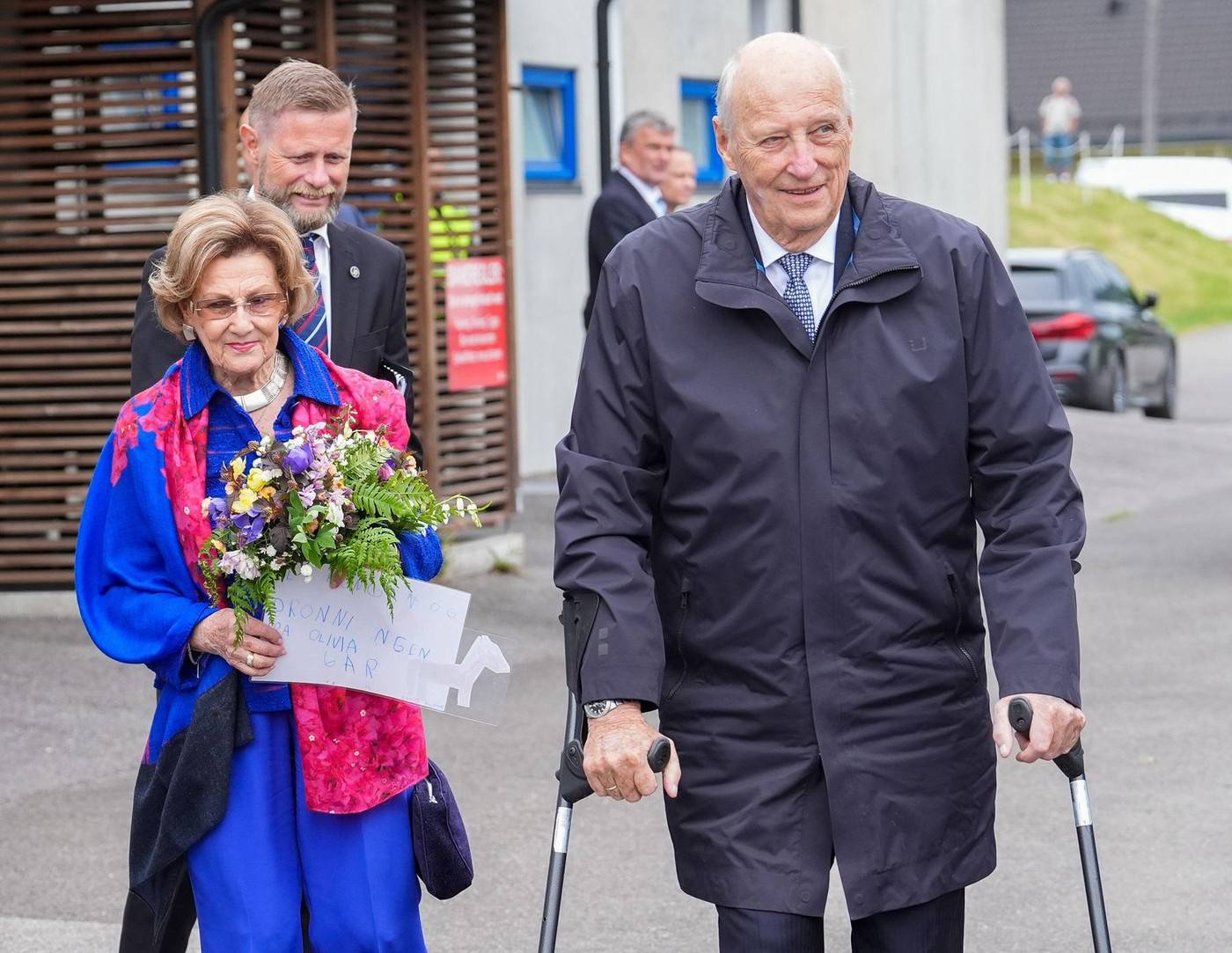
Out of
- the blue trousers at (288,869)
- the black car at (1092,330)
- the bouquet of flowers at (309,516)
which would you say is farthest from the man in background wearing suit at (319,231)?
the black car at (1092,330)

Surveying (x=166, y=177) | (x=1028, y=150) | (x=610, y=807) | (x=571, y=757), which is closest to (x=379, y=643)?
(x=571, y=757)

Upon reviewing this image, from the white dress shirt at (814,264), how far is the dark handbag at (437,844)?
1155 millimetres

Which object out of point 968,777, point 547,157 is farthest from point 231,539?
point 547,157

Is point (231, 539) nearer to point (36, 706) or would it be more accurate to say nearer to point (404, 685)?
point (404, 685)

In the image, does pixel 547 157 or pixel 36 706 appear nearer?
pixel 36 706

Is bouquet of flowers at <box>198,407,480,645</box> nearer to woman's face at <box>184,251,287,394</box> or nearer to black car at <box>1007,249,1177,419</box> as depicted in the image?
woman's face at <box>184,251,287,394</box>

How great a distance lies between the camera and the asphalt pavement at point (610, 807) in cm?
574

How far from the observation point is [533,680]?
29.2 feet

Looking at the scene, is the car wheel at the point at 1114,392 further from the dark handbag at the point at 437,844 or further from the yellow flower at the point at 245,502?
the yellow flower at the point at 245,502

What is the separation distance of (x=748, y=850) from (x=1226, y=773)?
4.02m

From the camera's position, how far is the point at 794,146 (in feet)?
11.9

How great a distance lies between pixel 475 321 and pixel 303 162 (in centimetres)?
642

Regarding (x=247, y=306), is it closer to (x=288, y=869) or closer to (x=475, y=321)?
(x=288, y=869)

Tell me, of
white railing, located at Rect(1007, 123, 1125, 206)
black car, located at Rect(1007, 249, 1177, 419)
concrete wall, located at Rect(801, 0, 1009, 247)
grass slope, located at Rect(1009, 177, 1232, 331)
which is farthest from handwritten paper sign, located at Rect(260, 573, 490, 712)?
white railing, located at Rect(1007, 123, 1125, 206)
